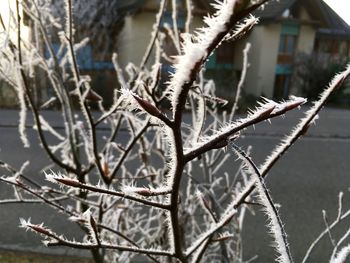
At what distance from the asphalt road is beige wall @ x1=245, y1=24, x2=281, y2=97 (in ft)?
19.6

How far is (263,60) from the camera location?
17.4 metres

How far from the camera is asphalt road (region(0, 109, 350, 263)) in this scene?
466cm

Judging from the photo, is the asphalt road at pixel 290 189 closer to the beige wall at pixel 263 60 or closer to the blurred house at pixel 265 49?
the blurred house at pixel 265 49

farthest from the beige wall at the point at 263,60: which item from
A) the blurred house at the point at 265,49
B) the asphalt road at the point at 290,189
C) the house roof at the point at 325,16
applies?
the house roof at the point at 325,16

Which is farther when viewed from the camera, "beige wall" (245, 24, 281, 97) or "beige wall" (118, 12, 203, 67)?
"beige wall" (245, 24, 281, 97)

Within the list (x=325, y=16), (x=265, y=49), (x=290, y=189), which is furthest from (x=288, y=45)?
(x=325, y=16)

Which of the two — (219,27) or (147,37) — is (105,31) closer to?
(147,37)

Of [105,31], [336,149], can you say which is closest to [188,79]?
[336,149]

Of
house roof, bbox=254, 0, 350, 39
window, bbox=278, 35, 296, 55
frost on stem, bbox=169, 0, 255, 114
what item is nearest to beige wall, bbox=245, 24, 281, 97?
window, bbox=278, 35, 296, 55

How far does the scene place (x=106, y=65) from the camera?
47.4ft

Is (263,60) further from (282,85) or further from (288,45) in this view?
(282,85)

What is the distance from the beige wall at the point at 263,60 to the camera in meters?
16.3

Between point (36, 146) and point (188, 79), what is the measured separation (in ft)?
31.2

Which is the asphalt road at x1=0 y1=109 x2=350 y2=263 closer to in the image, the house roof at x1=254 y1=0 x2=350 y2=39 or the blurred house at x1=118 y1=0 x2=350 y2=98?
the house roof at x1=254 y1=0 x2=350 y2=39
